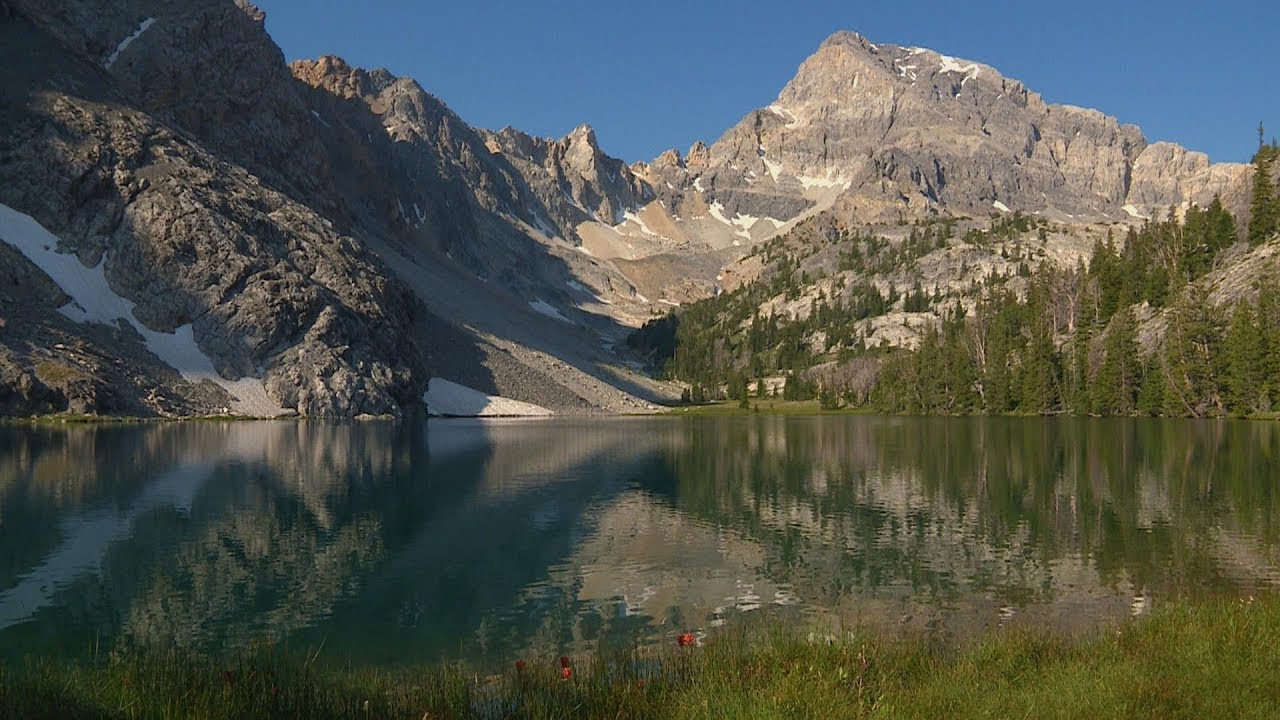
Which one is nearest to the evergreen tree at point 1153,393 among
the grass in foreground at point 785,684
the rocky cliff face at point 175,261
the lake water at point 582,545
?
the lake water at point 582,545

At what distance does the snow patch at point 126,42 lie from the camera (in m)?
167

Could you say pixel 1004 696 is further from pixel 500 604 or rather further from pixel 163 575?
pixel 163 575

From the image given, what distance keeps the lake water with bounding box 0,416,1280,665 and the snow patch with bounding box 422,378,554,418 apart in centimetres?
7911

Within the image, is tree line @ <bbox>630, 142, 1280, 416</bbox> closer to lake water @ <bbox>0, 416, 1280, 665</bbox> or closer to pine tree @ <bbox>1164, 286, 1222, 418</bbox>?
pine tree @ <bbox>1164, 286, 1222, 418</bbox>

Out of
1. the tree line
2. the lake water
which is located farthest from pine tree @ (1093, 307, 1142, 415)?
the lake water

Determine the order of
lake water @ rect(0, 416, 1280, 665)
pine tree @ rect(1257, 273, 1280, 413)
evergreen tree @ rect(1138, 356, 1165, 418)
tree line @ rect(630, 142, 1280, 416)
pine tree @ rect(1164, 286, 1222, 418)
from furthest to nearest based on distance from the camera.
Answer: evergreen tree @ rect(1138, 356, 1165, 418) → pine tree @ rect(1164, 286, 1222, 418) → tree line @ rect(630, 142, 1280, 416) → pine tree @ rect(1257, 273, 1280, 413) → lake water @ rect(0, 416, 1280, 665)

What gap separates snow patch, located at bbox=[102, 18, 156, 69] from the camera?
16655cm

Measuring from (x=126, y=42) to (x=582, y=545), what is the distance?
181832 millimetres

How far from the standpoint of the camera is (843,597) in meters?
26.4

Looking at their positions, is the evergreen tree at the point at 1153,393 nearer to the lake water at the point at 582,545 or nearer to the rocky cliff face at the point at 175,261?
the lake water at the point at 582,545

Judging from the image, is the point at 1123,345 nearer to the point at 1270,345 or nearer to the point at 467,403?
the point at 1270,345

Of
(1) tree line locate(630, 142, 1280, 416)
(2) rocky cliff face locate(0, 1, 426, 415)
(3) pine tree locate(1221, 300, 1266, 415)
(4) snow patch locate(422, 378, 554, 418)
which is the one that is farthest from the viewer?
(4) snow patch locate(422, 378, 554, 418)

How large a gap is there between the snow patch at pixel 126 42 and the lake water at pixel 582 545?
125347mm

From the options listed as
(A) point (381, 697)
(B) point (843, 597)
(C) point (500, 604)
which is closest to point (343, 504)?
(C) point (500, 604)
